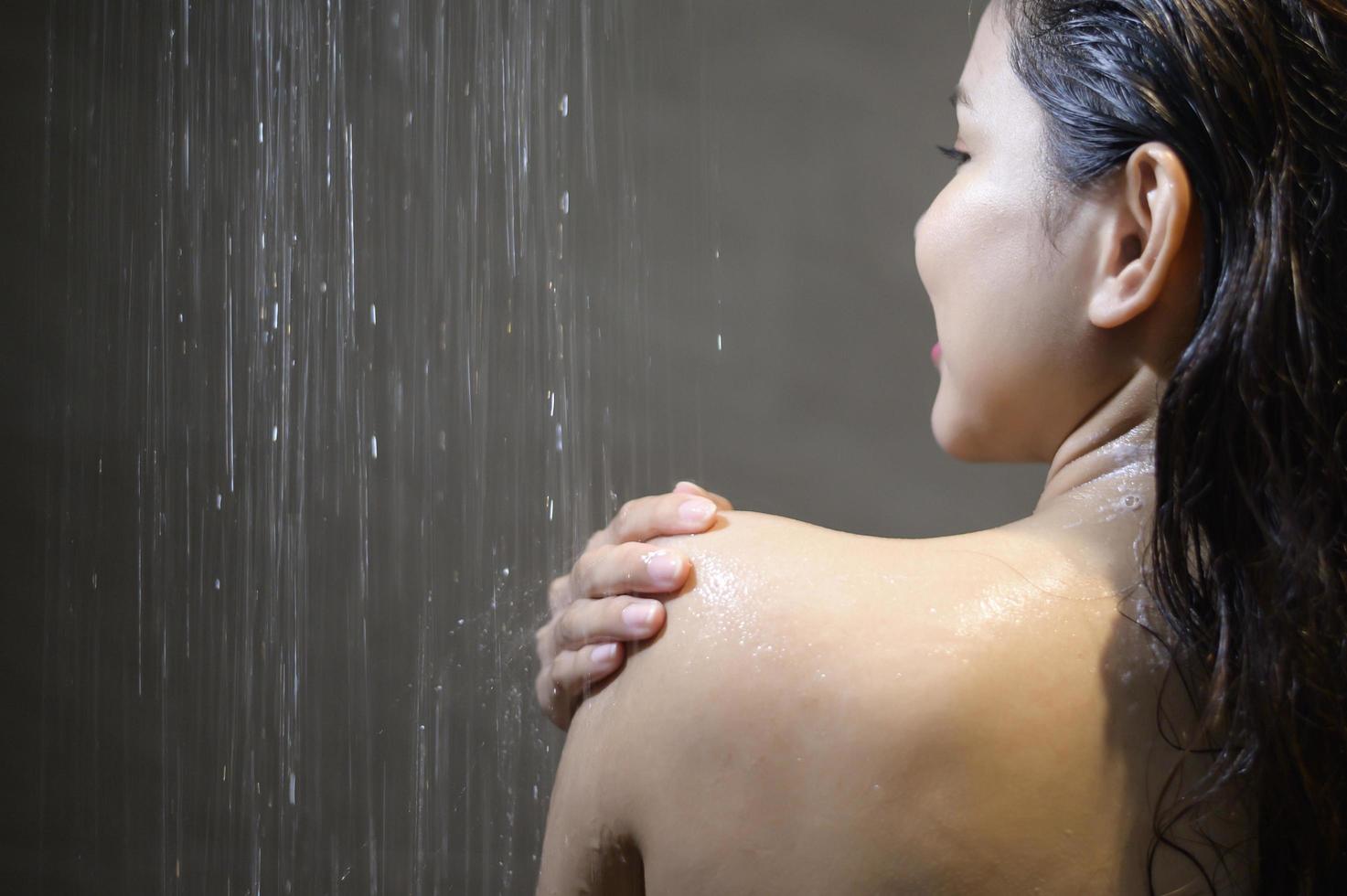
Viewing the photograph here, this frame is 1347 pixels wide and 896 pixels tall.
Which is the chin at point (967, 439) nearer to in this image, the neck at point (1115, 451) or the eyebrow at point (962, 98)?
the neck at point (1115, 451)

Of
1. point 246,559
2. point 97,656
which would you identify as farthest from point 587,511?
point 97,656

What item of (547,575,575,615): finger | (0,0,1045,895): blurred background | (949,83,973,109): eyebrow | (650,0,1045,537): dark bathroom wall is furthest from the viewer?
(650,0,1045,537): dark bathroom wall

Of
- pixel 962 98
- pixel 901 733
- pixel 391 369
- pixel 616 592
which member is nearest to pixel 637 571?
pixel 616 592

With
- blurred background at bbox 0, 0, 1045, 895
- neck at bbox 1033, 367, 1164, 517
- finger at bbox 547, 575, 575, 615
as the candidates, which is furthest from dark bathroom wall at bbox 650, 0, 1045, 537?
neck at bbox 1033, 367, 1164, 517

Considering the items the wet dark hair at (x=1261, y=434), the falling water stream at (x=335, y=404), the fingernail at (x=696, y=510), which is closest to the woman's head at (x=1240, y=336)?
the wet dark hair at (x=1261, y=434)

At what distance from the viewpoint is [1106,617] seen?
595 mm

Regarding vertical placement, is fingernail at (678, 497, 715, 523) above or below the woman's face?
below

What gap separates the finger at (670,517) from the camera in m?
0.69

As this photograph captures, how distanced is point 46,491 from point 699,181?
4.12 feet

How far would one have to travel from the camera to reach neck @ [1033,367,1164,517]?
0.67 m

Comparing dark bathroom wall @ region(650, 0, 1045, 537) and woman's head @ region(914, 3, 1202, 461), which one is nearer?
woman's head @ region(914, 3, 1202, 461)

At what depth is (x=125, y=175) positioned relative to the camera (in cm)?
203

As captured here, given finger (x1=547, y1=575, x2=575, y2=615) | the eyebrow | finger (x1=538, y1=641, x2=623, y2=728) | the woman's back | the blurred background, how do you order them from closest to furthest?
the woman's back → finger (x1=538, y1=641, x2=623, y2=728) → the eyebrow → finger (x1=547, y1=575, x2=575, y2=615) → the blurred background

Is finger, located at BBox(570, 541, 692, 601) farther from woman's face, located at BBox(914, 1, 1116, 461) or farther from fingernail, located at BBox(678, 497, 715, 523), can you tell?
woman's face, located at BBox(914, 1, 1116, 461)
